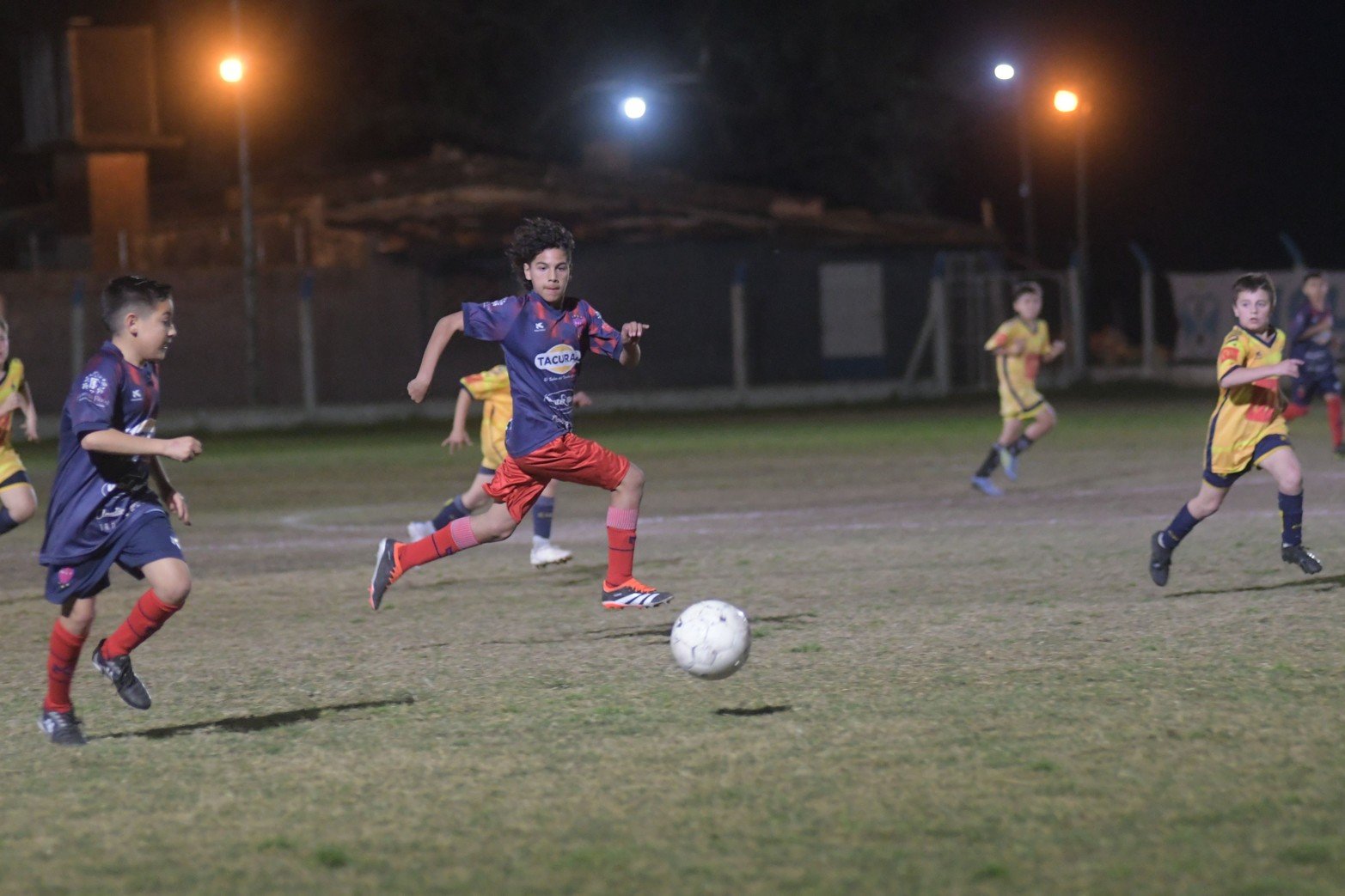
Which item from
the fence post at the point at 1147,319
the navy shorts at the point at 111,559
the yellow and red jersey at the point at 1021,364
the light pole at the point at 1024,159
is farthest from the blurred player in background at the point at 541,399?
the fence post at the point at 1147,319

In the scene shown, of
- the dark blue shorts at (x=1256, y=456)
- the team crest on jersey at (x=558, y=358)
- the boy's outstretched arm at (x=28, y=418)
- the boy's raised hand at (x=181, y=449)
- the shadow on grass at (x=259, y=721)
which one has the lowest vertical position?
the shadow on grass at (x=259, y=721)

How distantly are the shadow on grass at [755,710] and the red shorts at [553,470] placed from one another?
1.79 metres

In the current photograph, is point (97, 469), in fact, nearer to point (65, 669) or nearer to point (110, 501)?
point (110, 501)

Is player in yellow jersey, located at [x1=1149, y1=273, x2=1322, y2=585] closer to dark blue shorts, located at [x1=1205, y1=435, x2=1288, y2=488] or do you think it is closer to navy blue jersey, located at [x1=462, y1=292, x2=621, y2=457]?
dark blue shorts, located at [x1=1205, y1=435, x2=1288, y2=488]

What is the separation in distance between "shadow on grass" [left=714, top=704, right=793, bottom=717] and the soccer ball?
0.17 metres

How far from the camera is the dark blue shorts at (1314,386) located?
56.9 feet

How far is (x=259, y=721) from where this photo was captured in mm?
6684

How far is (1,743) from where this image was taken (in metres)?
6.40

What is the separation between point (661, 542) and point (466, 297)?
2006 cm

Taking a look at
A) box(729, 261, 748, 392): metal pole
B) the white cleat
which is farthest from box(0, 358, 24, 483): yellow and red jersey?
box(729, 261, 748, 392): metal pole

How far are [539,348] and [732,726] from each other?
7.62ft

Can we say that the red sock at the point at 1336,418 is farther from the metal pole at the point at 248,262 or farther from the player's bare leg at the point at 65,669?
the metal pole at the point at 248,262

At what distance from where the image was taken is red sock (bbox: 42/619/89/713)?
6.34 metres

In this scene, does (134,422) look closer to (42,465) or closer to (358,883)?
(358,883)
